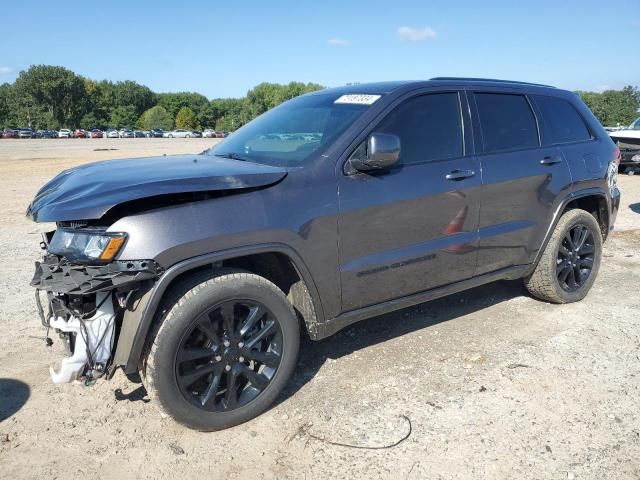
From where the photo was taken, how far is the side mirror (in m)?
3.06

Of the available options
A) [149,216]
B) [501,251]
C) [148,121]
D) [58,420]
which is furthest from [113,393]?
[148,121]

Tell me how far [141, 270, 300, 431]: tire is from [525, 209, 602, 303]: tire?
2525mm

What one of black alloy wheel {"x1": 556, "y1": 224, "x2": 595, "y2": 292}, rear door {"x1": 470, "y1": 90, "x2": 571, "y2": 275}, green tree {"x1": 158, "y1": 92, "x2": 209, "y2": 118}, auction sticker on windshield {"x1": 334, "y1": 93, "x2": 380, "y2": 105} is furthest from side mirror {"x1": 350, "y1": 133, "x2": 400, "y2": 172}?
green tree {"x1": 158, "y1": 92, "x2": 209, "y2": 118}

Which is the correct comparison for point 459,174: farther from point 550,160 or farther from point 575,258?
point 575,258

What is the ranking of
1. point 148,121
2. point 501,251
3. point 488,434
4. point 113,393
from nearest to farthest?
point 488,434
point 113,393
point 501,251
point 148,121

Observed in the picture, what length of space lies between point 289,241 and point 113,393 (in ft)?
5.08

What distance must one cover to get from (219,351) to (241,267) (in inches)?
21.2

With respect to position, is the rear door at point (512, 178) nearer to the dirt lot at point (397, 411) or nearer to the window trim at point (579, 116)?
the window trim at point (579, 116)

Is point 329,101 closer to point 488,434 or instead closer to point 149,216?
point 149,216

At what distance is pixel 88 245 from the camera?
8.49 feet

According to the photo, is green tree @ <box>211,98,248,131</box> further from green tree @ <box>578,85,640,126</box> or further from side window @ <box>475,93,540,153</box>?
side window @ <box>475,93,540,153</box>

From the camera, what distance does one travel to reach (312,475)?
259cm

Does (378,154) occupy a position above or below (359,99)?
below

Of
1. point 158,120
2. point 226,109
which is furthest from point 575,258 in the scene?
point 226,109
